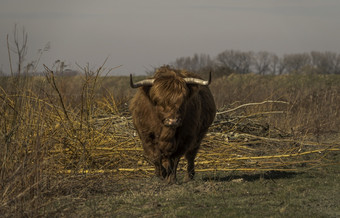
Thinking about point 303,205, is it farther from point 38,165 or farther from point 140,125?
point 38,165

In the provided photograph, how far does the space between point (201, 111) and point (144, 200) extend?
2362mm

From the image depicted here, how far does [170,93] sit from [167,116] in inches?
13.4

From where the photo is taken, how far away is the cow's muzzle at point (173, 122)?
719 centimetres

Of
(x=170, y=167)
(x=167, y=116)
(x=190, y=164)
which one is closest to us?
(x=167, y=116)

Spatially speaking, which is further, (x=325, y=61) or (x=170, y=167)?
(x=325, y=61)

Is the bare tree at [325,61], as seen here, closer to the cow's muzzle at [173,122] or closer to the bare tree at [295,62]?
the bare tree at [295,62]

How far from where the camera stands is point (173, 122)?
7.18 meters

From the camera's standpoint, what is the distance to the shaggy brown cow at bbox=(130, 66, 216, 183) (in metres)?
7.38

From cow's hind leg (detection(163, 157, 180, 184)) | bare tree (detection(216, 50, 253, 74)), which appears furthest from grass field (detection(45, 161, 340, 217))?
bare tree (detection(216, 50, 253, 74))

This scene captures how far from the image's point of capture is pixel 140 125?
7.87m

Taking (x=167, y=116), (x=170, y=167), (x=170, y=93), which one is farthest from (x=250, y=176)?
(x=170, y=93)

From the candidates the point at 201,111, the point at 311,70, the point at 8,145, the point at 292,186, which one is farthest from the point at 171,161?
the point at 311,70

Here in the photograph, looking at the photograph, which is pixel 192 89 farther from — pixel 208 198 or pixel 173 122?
pixel 208 198

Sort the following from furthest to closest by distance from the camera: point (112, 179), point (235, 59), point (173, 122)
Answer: point (235, 59) < point (112, 179) < point (173, 122)
